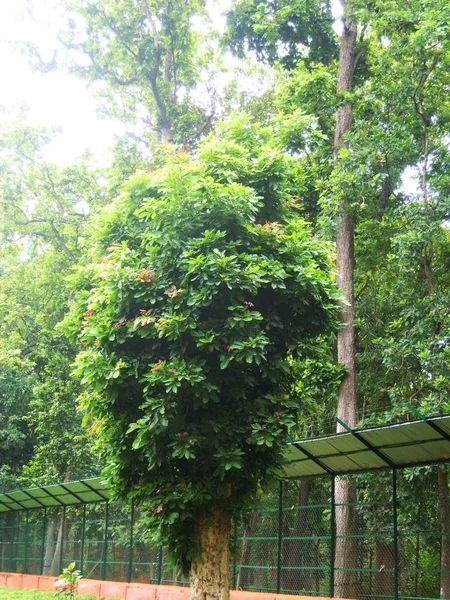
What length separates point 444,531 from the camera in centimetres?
1487

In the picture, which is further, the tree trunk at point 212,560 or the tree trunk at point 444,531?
the tree trunk at point 444,531

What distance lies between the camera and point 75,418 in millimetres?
25203

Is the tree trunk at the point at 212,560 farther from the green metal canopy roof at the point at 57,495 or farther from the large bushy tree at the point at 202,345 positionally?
the green metal canopy roof at the point at 57,495

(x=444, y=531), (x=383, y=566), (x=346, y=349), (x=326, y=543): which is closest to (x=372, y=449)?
(x=383, y=566)

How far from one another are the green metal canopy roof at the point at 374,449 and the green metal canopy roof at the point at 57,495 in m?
5.13

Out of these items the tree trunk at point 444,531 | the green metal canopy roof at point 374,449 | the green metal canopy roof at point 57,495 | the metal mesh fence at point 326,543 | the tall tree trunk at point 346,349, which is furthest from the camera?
the green metal canopy roof at point 57,495

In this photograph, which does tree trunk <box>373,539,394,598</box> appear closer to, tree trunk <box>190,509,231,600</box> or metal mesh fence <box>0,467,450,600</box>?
metal mesh fence <box>0,467,450,600</box>

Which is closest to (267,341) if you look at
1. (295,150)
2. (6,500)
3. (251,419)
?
(251,419)

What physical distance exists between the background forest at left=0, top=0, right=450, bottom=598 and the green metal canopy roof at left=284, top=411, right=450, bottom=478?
0.77 m

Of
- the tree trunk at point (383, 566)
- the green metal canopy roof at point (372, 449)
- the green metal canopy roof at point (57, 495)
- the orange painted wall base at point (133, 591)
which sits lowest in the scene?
the orange painted wall base at point (133, 591)

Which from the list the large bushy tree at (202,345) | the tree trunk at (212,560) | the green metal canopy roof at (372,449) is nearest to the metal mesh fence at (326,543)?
the green metal canopy roof at (372,449)

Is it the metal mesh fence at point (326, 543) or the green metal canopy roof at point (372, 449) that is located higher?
the green metal canopy roof at point (372, 449)

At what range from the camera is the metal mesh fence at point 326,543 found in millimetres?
13500

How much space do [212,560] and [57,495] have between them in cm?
1158
